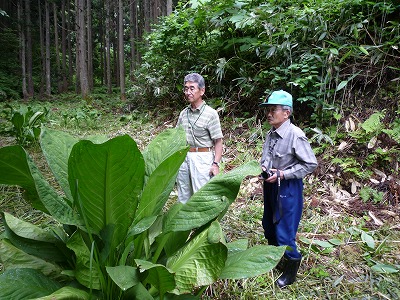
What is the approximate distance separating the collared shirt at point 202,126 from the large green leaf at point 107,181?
135 cm

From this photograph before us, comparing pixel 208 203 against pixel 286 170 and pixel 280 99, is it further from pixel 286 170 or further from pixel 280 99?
pixel 280 99

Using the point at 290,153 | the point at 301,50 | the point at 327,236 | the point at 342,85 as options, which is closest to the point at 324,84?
the point at 342,85

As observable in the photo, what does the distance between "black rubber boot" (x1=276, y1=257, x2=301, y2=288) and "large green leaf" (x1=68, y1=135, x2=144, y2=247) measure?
50.8 inches

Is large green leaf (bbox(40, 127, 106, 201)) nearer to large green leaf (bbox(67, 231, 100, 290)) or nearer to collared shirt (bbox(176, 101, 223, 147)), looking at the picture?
large green leaf (bbox(67, 231, 100, 290))

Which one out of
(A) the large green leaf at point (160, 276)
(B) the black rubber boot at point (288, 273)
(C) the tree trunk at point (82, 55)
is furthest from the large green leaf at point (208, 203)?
(C) the tree trunk at point (82, 55)

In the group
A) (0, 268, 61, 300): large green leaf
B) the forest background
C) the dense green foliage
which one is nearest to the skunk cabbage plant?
(0, 268, 61, 300): large green leaf

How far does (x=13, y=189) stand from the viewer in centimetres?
311

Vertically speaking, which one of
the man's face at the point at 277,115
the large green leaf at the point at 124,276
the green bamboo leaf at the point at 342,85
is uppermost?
the green bamboo leaf at the point at 342,85

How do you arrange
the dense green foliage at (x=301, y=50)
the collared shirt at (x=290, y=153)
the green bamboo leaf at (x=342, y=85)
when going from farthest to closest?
the dense green foliage at (x=301, y=50) < the green bamboo leaf at (x=342, y=85) < the collared shirt at (x=290, y=153)

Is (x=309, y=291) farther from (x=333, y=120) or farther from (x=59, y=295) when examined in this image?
(x=333, y=120)

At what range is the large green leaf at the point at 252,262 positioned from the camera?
4.40 ft

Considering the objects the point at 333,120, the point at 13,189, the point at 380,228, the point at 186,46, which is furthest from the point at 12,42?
the point at 380,228

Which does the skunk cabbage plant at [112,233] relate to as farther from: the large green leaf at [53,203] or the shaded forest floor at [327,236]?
the shaded forest floor at [327,236]

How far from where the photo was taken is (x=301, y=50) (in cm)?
442
